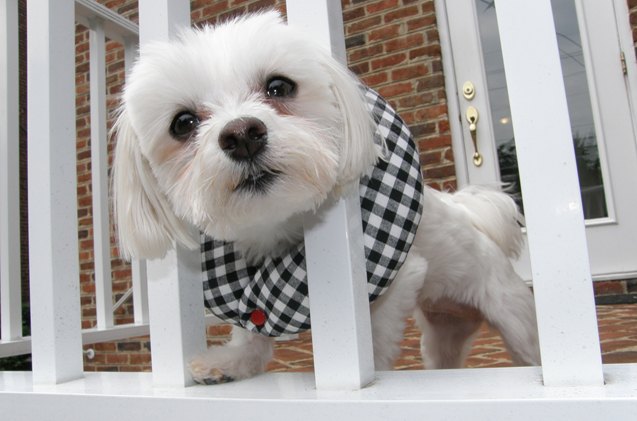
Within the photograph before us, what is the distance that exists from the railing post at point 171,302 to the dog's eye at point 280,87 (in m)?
0.16

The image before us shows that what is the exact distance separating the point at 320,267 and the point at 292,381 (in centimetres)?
17

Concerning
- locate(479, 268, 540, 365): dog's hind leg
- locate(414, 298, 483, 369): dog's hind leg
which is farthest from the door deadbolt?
locate(479, 268, 540, 365): dog's hind leg

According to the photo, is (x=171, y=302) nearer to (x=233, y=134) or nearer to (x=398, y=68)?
(x=233, y=134)

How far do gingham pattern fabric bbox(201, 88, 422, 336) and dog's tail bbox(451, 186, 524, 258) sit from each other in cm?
61

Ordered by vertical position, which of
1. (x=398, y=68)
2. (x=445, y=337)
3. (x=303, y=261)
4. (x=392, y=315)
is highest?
(x=398, y=68)

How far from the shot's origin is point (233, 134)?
79 cm

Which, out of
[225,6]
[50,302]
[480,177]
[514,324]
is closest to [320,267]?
[50,302]

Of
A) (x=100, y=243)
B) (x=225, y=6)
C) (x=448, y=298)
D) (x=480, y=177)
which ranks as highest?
(x=225, y=6)

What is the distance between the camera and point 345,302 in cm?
72

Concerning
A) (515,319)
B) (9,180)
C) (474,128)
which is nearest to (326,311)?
(515,319)

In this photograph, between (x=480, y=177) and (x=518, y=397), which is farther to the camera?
(x=480, y=177)

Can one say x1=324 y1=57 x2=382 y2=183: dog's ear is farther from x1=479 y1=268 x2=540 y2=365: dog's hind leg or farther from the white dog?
x1=479 y1=268 x2=540 y2=365: dog's hind leg

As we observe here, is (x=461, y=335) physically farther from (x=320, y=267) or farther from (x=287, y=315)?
(x=320, y=267)

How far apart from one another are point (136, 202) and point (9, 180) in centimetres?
91
